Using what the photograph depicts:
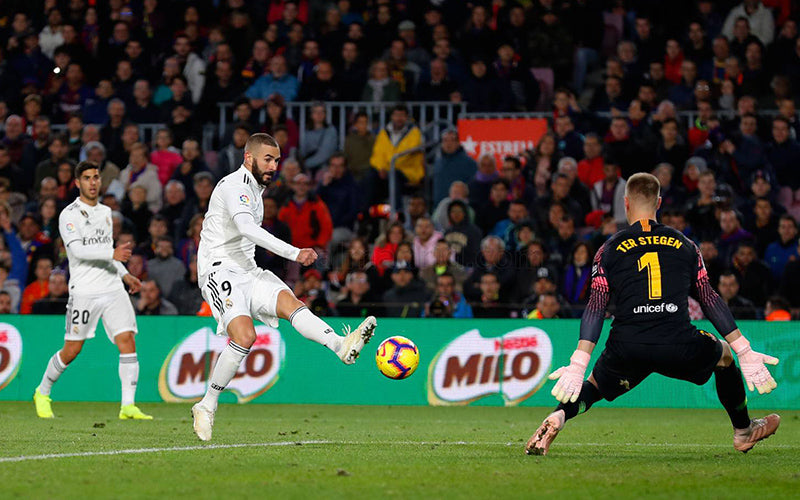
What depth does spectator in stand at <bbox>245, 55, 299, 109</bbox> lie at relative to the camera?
21.3 metres

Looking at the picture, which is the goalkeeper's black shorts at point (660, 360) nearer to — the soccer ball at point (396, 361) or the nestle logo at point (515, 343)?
the soccer ball at point (396, 361)

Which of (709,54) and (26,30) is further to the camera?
(26,30)

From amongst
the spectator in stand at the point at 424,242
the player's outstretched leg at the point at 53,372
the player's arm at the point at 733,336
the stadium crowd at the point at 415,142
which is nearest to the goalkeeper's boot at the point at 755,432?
the player's arm at the point at 733,336

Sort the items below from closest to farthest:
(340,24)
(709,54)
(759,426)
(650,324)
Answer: (650,324), (759,426), (709,54), (340,24)

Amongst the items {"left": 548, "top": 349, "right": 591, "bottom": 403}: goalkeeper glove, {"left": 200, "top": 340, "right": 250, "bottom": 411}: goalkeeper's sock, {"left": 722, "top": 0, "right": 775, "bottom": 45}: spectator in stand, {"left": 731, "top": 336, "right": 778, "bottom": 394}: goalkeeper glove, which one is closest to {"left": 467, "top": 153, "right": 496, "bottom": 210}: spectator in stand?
{"left": 722, "top": 0, "right": 775, "bottom": 45}: spectator in stand

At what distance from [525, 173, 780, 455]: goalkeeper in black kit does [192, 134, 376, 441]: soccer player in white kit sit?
1749mm

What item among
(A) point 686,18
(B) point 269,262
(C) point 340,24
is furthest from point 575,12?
(B) point 269,262

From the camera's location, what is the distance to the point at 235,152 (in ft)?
65.4

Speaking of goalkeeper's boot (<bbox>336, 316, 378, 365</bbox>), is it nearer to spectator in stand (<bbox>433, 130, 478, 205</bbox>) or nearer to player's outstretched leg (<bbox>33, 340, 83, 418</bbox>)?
player's outstretched leg (<bbox>33, 340, 83, 418</bbox>)

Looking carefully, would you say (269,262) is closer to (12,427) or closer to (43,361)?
(43,361)

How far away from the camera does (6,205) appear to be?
19.2 m

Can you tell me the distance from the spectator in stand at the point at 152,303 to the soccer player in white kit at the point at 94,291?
165 inches

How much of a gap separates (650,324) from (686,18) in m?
15.0

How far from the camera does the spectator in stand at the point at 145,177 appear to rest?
66.6 feet
